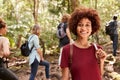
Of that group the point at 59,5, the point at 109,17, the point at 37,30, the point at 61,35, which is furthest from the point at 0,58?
the point at 109,17

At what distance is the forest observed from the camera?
14098 mm

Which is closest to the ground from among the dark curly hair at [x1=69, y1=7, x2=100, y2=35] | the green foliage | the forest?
the forest

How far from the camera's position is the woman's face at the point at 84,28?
3.24 m

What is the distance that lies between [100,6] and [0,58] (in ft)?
55.1

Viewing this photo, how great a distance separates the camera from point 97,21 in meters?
3.39

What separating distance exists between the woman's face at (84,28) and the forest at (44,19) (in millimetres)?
6714

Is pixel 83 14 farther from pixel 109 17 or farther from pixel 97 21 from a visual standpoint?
pixel 109 17

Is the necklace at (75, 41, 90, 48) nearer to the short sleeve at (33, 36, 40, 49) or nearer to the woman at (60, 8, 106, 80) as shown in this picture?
the woman at (60, 8, 106, 80)

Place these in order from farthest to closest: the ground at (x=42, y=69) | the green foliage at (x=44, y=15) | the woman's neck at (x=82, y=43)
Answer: the green foliage at (x=44, y=15), the ground at (x=42, y=69), the woman's neck at (x=82, y=43)

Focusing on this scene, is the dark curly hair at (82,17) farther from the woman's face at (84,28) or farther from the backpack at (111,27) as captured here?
the backpack at (111,27)

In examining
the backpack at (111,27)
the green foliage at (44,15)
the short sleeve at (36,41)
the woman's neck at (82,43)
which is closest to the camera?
the woman's neck at (82,43)

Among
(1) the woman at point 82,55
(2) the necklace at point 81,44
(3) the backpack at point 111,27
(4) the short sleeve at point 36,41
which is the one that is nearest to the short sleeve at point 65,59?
(1) the woman at point 82,55

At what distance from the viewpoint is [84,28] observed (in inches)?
128

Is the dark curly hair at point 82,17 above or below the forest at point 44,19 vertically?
above
